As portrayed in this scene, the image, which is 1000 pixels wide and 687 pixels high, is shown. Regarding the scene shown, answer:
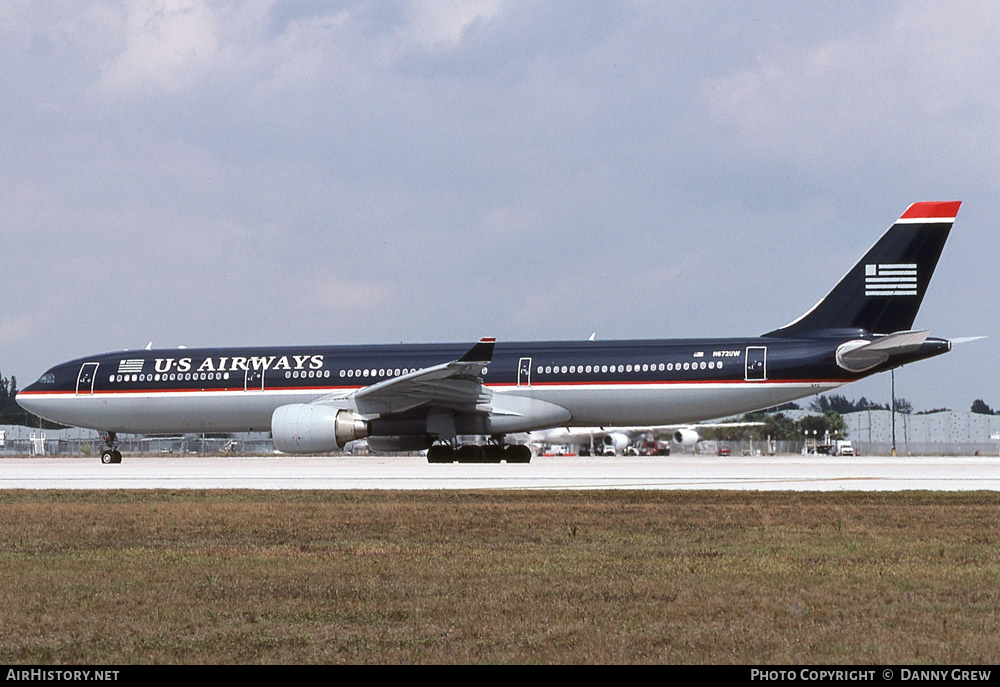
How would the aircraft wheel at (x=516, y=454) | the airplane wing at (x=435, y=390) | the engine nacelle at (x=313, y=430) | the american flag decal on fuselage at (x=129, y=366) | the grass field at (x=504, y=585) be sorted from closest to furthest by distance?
the grass field at (x=504, y=585)
the engine nacelle at (x=313, y=430)
the airplane wing at (x=435, y=390)
the aircraft wheel at (x=516, y=454)
the american flag decal on fuselage at (x=129, y=366)

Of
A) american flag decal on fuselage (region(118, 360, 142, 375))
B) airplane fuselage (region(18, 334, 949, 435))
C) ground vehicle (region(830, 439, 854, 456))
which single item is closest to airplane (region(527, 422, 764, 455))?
ground vehicle (region(830, 439, 854, 456))

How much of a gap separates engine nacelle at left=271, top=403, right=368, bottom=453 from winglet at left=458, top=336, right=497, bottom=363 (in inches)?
130

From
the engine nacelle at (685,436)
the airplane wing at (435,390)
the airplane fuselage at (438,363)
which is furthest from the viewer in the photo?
the engine nacelle at (685,436)

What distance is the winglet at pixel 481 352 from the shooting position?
93.9 feet

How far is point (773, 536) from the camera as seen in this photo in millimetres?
11500

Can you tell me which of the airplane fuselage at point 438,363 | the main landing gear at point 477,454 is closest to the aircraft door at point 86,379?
the airplane fuselage at point 438,363

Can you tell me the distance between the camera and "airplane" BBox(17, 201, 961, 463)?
30078 mm

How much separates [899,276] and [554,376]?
394 inches

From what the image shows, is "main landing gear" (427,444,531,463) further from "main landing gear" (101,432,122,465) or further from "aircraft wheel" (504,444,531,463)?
"main landing gear" (101,432,122,465)

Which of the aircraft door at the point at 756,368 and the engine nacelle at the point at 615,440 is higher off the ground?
the aircraft door at the point at 756,368

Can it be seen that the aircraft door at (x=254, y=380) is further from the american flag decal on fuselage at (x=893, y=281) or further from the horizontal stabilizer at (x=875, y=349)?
the american flag decal on fuselage at (x=893, y=281)

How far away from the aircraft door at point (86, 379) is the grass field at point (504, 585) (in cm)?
2206

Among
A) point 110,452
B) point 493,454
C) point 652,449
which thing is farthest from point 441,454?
point 652,449

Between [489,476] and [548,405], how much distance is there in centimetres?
840
